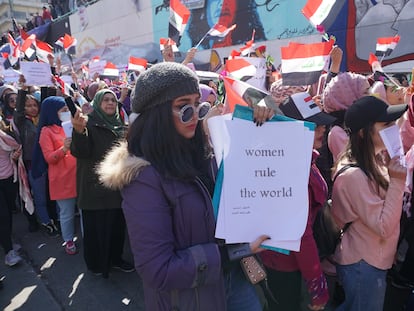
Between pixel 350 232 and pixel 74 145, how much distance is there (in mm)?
2288

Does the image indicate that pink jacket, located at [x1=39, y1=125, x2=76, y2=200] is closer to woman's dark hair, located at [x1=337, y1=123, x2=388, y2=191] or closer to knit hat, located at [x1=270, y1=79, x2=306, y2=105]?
knit hat, located at [x1=270, y1=79, x2=306, y2=105]

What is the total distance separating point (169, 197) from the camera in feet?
4.32

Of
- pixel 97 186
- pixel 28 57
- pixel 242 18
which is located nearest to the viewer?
pixel 97 186

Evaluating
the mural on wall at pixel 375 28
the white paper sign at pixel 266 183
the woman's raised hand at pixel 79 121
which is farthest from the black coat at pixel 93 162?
the mural on wall at pixel 375 28

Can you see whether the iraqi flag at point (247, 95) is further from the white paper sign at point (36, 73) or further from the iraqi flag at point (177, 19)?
the iraqi flag at point (177, 19)

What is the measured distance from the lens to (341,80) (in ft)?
9.45

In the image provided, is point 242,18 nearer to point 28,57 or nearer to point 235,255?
point 28,57

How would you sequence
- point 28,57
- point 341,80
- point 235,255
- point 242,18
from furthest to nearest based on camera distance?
point 242,18, point 28,57, point 341,80, point 235,255

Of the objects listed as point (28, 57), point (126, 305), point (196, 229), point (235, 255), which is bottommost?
point (126, 305)

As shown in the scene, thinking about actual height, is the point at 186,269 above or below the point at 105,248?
above

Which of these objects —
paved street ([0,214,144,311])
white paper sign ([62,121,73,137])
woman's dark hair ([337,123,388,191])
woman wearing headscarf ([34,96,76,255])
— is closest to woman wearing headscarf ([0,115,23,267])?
paved street ([0,214,144,311])

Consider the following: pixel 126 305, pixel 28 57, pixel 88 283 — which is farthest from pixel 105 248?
pixel 28 57

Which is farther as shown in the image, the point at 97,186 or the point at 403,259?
the point at 97,186

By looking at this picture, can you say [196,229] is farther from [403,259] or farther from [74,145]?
[74,145]
